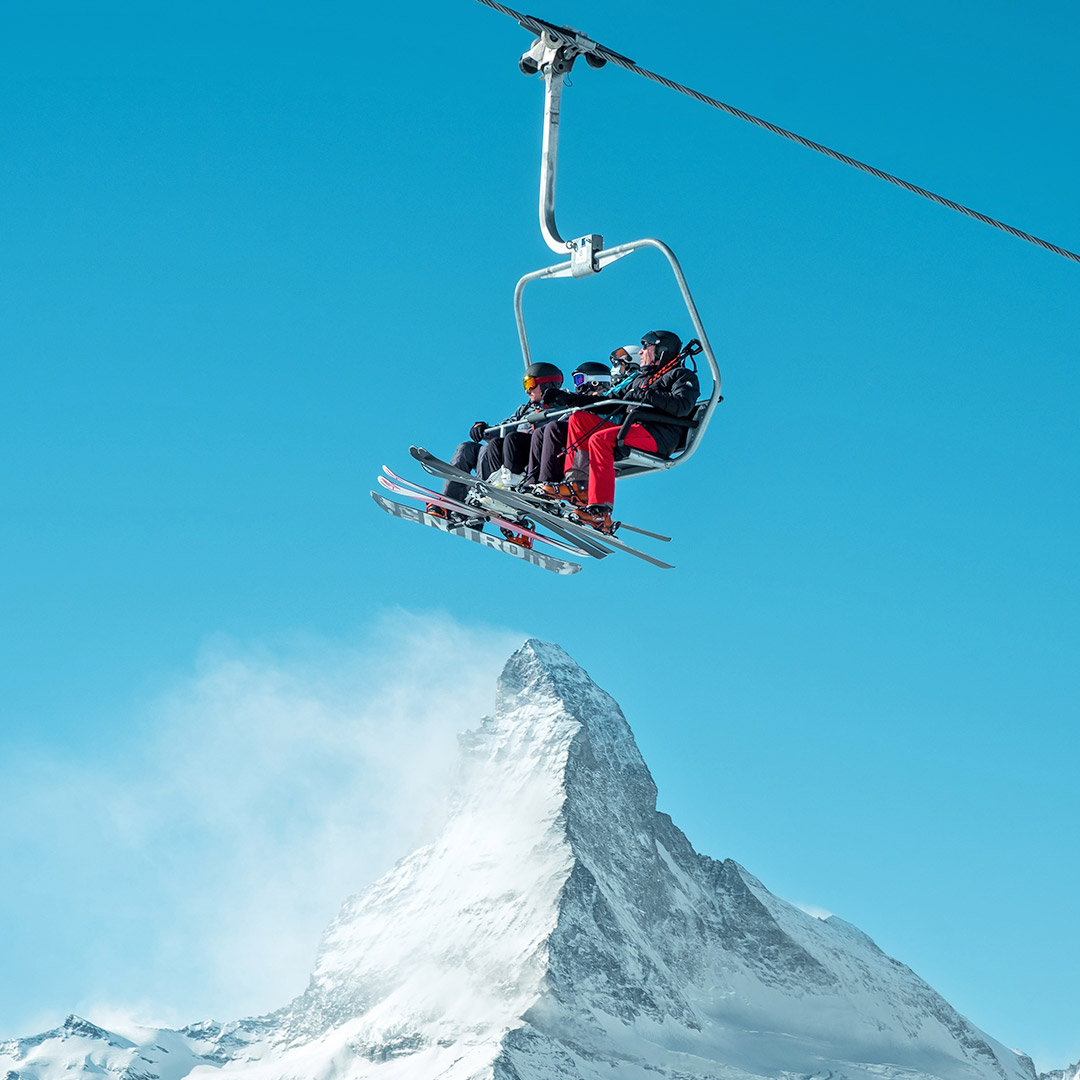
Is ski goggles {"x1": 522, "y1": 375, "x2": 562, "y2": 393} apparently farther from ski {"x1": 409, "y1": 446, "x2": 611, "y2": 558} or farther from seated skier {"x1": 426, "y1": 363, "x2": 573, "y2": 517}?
ski {"x1": 409, "y1": 446, "x2": 611, "y2": 558}

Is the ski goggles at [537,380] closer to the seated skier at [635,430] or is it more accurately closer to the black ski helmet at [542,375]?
the black ski helmet at [542,375]

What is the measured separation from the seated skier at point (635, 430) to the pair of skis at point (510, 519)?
252 mm

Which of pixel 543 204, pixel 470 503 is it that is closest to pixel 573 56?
pixel 543 204

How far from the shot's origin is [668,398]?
16.1 m

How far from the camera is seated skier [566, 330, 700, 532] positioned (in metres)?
16.2

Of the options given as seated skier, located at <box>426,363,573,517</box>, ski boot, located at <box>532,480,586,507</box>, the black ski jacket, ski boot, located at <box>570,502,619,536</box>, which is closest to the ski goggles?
seated skier, located at <box>426,363,573,517</box>

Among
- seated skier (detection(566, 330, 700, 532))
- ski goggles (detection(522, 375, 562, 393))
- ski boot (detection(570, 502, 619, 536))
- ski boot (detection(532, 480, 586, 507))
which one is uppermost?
ski goggles (detection(522, 375, 562, 393))

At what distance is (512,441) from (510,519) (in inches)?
32.4

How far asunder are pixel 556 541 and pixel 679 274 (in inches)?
139

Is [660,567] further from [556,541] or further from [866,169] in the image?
[866,169]

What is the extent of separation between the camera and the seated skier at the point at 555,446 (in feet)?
54.0

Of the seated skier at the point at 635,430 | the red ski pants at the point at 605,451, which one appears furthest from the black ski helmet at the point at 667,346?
the red ski pants at the point at 605,451

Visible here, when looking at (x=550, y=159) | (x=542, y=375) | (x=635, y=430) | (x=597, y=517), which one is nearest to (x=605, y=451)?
(x=635, y=430)

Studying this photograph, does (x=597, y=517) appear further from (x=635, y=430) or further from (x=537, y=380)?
(x=537, y=380)
